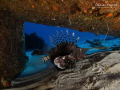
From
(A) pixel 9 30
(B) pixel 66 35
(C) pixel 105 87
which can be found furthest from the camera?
(A) pixel 9 30

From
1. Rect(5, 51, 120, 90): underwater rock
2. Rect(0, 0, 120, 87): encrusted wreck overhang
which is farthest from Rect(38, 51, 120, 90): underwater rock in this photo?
Rect(0, 0, 120, 87): encrusted wreck overhang

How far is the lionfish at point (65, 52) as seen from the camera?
290 cm

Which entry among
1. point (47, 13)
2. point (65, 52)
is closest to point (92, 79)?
point (65, 52)

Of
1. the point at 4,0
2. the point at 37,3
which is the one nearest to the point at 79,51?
the point at 37,3

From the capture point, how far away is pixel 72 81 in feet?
7.52

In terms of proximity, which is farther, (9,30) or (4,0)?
(9,30)

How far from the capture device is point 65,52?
10.6 ft

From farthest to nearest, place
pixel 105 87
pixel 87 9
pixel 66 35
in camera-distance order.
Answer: pixel 66 35 < pixel 87 9 < pixel 105 87

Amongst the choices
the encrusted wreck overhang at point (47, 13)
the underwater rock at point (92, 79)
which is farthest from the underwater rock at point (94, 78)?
the encrusted wreck overhang at point (47, 13)

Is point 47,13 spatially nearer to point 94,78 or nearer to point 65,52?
point 65,52

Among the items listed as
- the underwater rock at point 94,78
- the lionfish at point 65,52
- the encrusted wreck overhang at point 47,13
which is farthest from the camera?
the lionfish at point 65,52

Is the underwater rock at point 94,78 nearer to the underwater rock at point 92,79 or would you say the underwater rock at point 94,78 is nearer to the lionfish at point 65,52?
the underwater rock at point 92,79

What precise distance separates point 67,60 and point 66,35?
33.4 inches

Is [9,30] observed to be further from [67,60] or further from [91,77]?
[91,77]
